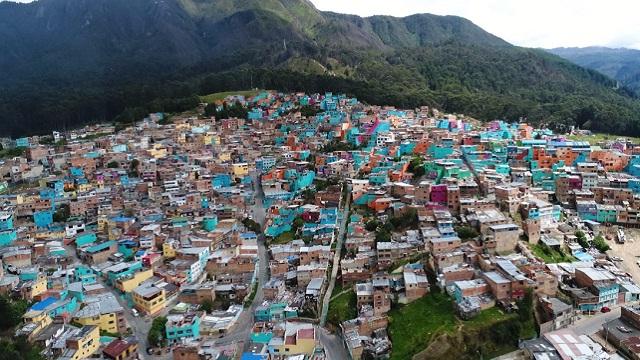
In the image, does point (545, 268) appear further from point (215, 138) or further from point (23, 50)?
point (23, 50)

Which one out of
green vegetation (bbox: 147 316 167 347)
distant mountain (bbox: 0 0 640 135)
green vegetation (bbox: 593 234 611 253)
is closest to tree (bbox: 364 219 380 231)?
green vegetation (bbox: 593 234 611 253)

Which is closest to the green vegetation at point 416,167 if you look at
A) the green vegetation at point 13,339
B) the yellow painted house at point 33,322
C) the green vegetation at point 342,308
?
the green vegetation at point 342,308

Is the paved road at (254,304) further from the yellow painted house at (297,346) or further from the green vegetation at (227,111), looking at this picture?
the green vegetation at (227,111)

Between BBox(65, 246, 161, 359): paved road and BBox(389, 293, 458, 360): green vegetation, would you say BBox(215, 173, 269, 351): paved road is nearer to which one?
→ BBox(65, 246, 161, 359): paved road

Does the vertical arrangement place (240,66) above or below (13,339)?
above

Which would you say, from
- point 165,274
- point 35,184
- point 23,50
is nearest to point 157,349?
point 165,274

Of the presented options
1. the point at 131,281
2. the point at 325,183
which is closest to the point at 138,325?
the point at 131,281

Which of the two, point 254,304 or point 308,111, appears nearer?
point 254,304

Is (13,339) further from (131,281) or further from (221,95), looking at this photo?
(221,95)
